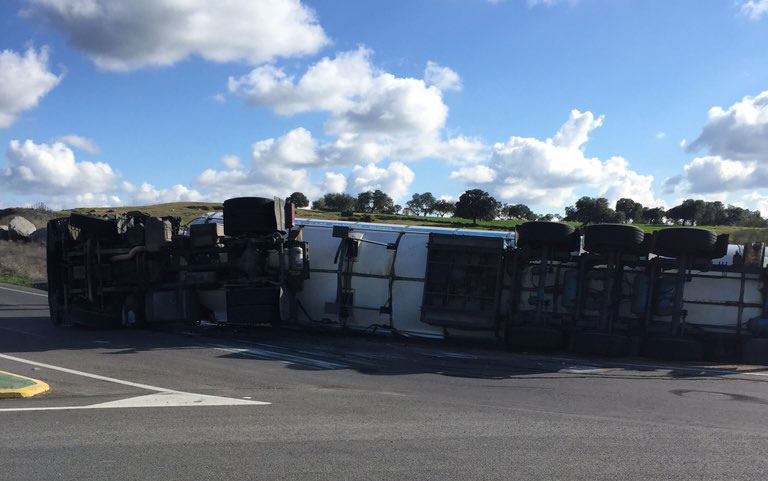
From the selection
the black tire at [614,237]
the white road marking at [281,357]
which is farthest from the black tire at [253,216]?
the black tire at [614,237]

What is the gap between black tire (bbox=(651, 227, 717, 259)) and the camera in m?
10.6

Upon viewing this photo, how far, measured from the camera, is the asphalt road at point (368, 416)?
15.9ft

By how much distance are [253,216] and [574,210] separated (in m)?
25.1

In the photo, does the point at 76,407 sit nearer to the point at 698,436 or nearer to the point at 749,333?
the point at 698,436

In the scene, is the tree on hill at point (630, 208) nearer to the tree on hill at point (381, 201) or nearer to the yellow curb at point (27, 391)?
the tree on hill at point (381, 201)

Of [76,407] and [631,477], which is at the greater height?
[631,477]

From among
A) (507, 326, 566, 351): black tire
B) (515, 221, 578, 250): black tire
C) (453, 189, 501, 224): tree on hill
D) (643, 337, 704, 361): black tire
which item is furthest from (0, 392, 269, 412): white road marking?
(453, 189, 501, 224): tree on hill

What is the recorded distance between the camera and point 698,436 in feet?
19.2

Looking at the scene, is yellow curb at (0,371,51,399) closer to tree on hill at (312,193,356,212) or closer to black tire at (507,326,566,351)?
black tire at (507,326,566,351)

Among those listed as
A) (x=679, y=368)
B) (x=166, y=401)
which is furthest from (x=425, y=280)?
(x=166, y=401)

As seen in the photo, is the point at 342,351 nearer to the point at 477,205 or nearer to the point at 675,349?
the point at 675,349

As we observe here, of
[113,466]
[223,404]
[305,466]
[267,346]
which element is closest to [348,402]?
[223,404]

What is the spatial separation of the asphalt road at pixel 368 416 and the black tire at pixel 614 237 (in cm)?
212

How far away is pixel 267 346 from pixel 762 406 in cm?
786
